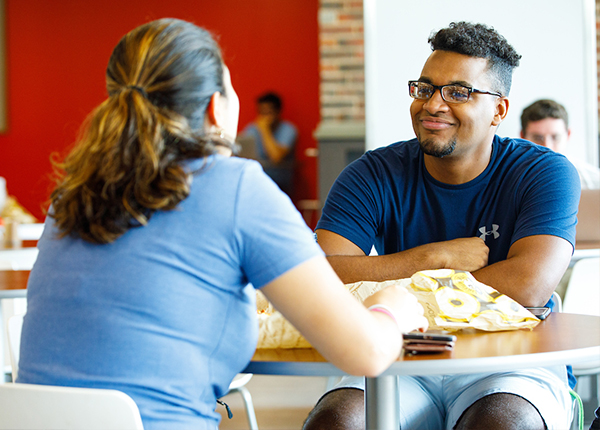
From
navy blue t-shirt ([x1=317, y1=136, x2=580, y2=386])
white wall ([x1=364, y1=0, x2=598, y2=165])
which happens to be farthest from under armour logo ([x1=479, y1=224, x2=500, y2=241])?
white wall ([x1=364, y1=0, x2=598, y2=165])

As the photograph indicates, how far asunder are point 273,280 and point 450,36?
1.13 meters

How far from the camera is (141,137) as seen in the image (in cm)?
94

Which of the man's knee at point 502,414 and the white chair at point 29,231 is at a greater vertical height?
the man's knee at point 502,414

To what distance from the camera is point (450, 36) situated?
1.78m

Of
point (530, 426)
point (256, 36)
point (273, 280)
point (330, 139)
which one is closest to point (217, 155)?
point (273, 280)

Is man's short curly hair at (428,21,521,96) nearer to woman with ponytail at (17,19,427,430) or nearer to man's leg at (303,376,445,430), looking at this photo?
man's leg at (303,376,445,430)

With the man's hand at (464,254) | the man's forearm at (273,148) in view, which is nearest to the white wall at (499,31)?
the man's hand at (464,254)

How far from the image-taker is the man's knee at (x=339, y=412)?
1277 millimetres

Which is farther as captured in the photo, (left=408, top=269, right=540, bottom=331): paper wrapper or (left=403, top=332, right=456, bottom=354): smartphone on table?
(left=408, top=269, right=540, bottom=331): paper wrapper

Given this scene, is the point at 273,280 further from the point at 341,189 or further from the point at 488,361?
the point at 341,189

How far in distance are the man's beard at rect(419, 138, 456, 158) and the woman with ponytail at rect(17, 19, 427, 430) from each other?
87cm

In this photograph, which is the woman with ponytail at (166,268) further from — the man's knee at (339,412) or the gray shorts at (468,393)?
the gray shorts at (468,393)

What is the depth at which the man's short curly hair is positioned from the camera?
1769 millimetres

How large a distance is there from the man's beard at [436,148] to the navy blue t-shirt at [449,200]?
0.26ft
